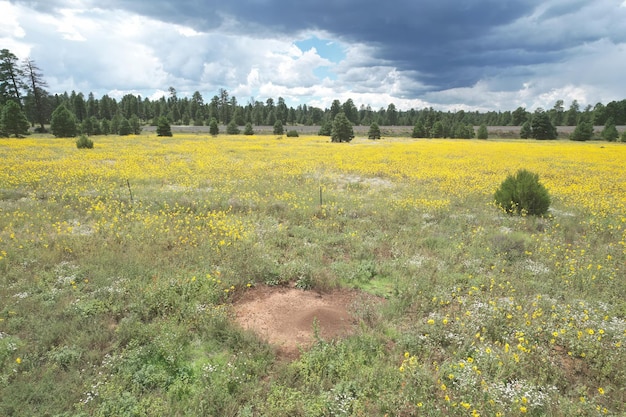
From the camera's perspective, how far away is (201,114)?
111 meters

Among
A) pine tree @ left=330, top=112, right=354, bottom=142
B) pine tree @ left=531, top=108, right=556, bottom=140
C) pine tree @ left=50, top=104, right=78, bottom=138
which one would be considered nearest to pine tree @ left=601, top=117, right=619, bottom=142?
pine tree @ left=531, top=108, right=556, bottom=140

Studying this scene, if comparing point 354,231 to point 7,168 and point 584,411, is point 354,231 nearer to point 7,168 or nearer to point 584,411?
point 584,411

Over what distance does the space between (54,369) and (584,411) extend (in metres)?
7.23

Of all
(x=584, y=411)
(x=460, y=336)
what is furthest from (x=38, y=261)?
(x=584, y=411)

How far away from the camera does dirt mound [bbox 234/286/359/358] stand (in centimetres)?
581

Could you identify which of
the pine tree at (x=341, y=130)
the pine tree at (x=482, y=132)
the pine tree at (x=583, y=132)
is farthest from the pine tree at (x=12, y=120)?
the pine tree at (x=583, y=132)

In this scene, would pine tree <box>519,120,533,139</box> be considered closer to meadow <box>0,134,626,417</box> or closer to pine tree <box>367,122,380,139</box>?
pine tree <box>367,122,380,139</box>

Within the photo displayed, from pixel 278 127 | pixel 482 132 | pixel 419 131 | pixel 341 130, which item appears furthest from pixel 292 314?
pixel 419 131

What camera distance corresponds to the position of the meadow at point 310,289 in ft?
14.7

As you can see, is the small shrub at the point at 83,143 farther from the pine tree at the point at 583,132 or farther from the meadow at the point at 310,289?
the pine tree at the point at 583,132

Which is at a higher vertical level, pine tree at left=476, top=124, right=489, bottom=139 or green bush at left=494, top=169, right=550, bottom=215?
pine tree at left=476, top=124, right=489, bottom=139

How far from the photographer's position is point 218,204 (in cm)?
1332

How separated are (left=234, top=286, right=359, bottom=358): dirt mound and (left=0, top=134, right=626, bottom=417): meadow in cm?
26

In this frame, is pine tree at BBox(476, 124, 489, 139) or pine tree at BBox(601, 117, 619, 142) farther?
pine tree at BBox(476, 124, 489, 139)
